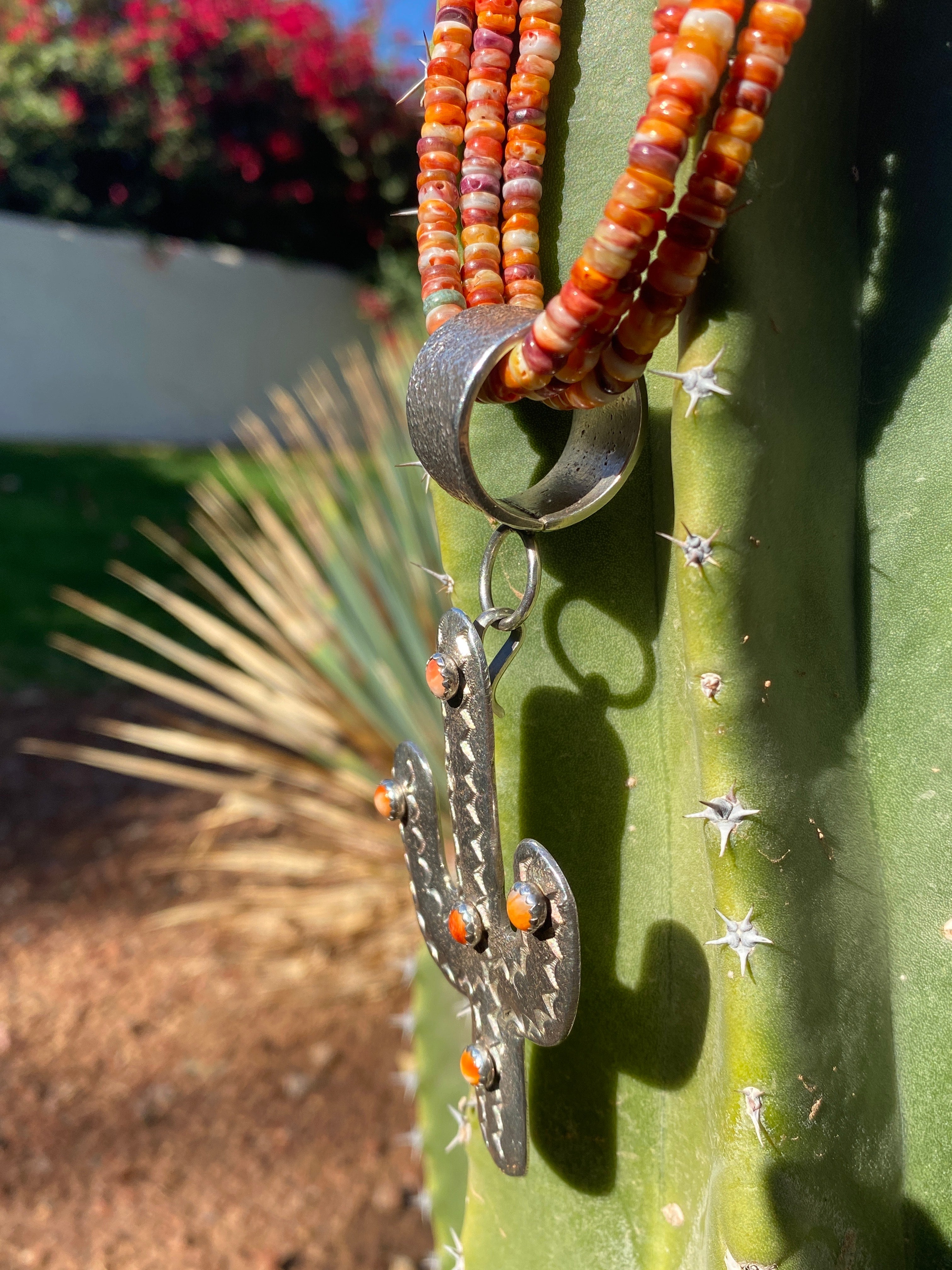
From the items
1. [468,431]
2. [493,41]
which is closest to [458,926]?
[468,431]

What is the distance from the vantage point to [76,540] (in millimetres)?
4719

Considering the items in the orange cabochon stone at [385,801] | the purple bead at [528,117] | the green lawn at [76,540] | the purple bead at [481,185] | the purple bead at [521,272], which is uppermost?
the purple bead at [528,117]

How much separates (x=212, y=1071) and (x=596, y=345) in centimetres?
188

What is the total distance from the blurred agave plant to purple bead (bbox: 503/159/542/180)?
4.80ft

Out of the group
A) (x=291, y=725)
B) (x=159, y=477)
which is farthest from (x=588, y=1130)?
(x=159, y=477)

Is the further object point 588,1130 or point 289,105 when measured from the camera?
point 289,105

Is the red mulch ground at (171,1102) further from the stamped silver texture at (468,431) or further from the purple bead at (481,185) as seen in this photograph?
the purple bead at (481,185)

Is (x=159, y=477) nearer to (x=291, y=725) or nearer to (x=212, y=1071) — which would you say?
(x=291, y=725)

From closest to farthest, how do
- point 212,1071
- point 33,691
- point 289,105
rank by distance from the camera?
point 212,1071 < point 33,691 < point 289,105

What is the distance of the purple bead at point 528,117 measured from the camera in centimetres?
63

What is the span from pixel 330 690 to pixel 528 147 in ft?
5.85

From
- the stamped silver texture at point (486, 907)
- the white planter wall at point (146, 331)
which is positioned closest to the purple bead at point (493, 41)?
the stamped silver texture at point (486, 907)

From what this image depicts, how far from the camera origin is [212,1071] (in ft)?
6.55

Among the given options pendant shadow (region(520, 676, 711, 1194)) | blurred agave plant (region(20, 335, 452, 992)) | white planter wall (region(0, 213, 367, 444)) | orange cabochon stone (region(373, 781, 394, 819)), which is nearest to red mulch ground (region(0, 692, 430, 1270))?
blurred agave plant (region(20, 335, 452, 992))
